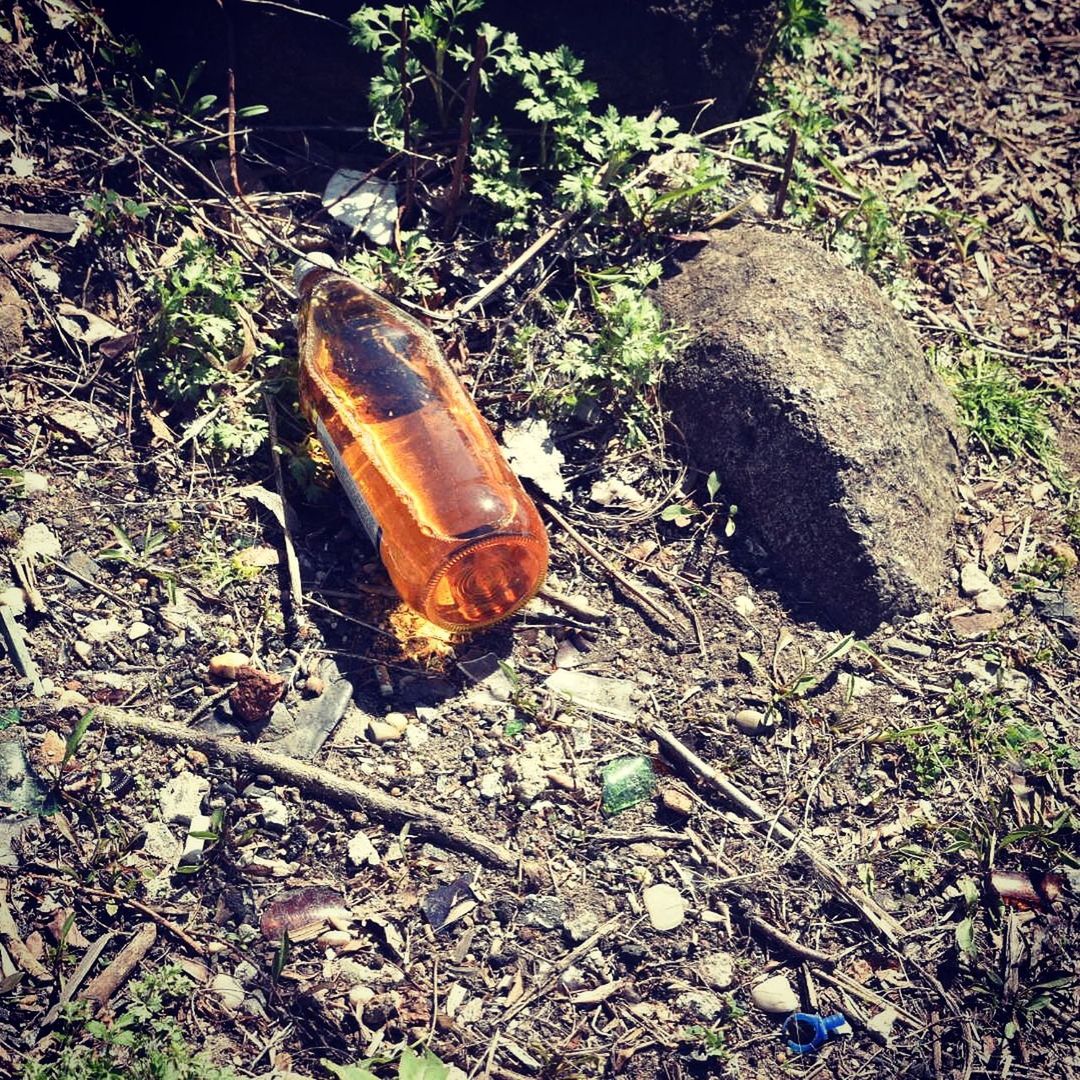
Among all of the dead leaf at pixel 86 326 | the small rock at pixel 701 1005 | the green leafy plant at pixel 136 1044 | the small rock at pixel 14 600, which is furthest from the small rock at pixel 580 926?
the dead leaf at pixel 86 326

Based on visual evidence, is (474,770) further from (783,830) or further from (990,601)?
(990,601)

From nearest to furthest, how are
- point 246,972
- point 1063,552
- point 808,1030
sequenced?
point 246,972 < point 808,1030 < point 1063,552

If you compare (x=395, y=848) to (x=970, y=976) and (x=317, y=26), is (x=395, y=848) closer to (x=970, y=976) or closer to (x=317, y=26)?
(x=970, y=976)

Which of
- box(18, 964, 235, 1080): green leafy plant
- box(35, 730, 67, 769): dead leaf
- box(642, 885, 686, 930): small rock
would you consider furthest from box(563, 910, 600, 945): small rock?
box(35, 730, 67, 769): dead leaf

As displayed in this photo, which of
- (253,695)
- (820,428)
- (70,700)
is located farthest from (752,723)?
(70,700)

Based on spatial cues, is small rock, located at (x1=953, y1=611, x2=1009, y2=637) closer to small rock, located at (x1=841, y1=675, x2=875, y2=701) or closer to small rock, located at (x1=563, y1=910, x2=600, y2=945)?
small rock, located at (x1=841, y1=675, x2=875, y2=701)
